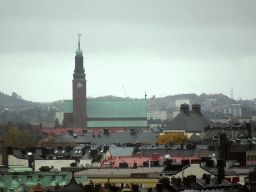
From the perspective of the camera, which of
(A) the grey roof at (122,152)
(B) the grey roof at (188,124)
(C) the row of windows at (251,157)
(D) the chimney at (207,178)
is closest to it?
(D) the chimney at (207,178)

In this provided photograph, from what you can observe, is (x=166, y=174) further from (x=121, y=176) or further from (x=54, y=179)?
(x=54, y=179)

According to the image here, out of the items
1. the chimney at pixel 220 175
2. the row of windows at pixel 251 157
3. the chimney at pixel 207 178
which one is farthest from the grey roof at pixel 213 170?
the row of windows at pixel 251 157

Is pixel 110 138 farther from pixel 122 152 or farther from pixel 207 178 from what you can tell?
pixel 207 178

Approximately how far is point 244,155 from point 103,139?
307ft

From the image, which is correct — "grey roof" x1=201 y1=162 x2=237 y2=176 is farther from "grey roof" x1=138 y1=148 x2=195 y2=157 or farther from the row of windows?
"grey roof" x1=138 y1=148 x2=195 y2=157

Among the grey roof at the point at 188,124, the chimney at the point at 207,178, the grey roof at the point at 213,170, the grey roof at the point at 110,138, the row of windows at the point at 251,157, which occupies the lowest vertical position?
the chimney at the point at 207,178

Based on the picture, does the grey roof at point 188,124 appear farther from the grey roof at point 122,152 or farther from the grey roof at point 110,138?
the grey roof at point 122,152

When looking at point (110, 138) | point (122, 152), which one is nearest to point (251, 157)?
point (122, 152)

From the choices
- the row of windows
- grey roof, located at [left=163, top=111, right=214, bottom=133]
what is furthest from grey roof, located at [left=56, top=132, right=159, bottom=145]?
the row of windows

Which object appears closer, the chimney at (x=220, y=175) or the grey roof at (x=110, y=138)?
the chimney at (x=220, y=175)

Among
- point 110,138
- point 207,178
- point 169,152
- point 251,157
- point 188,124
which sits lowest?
point 207,178

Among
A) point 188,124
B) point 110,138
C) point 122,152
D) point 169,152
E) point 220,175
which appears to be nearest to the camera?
point 220,175

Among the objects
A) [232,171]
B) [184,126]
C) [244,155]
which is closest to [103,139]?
[184,126]

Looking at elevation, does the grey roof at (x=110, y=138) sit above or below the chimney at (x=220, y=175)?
above
